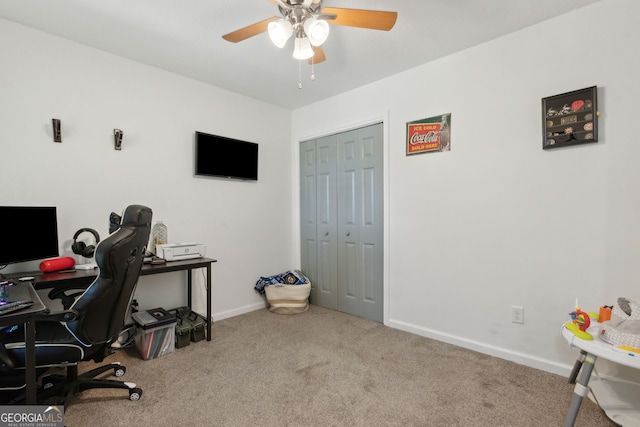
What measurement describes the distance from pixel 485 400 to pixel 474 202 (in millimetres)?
1412

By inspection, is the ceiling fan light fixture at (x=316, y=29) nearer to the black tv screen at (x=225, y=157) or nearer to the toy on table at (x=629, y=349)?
the black tv screen at (x=225, y=157)

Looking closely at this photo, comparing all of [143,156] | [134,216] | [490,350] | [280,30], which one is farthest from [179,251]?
[490,350]

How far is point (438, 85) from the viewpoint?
2717mm

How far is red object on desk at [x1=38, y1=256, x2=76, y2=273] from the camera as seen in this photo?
2.11m

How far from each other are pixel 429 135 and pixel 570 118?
100 cm

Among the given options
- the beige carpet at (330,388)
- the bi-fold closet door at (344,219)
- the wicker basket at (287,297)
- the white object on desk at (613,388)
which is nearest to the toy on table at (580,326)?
the white object on desk at (613,388)

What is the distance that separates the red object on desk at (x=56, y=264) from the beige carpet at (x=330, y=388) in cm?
82

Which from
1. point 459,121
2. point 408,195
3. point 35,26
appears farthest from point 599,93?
point 35,26

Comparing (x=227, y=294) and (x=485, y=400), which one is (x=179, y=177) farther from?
(x=485, y=400)

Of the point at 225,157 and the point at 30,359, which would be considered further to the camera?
the point at 225,157

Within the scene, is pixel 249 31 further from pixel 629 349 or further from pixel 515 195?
pixel 629 349

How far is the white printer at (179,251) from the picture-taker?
8.63 feet

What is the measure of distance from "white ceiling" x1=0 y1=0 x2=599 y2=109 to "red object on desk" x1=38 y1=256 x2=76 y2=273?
168cm

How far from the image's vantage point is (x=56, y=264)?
215 centimetres
